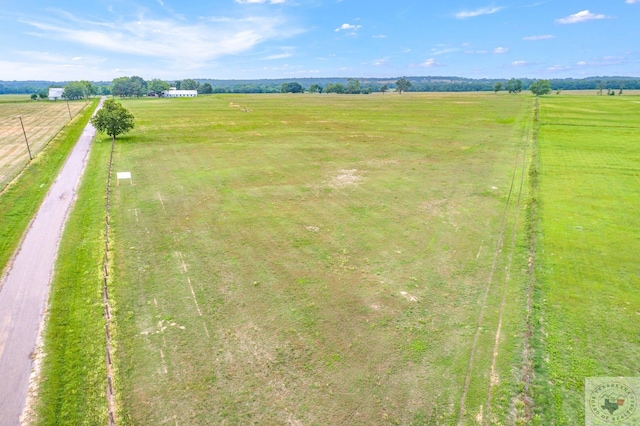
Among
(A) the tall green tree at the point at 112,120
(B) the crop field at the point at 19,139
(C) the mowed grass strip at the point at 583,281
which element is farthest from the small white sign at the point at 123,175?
(C) the mowed grass strip at the point at 583,281

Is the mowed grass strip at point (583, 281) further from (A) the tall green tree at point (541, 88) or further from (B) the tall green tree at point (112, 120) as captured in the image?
(A) the tall green tree at point (541, 88)

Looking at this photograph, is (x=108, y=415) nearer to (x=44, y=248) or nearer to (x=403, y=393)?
(x=403, y=393)

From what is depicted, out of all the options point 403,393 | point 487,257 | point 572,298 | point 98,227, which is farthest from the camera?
point 98,227

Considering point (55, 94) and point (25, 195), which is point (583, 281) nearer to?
point (25, 195)

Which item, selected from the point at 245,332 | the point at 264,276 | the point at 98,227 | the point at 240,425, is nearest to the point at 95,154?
the point at 98,227

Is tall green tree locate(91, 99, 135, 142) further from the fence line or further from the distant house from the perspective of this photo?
the distant house

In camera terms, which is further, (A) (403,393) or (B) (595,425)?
(A) (403,393)
